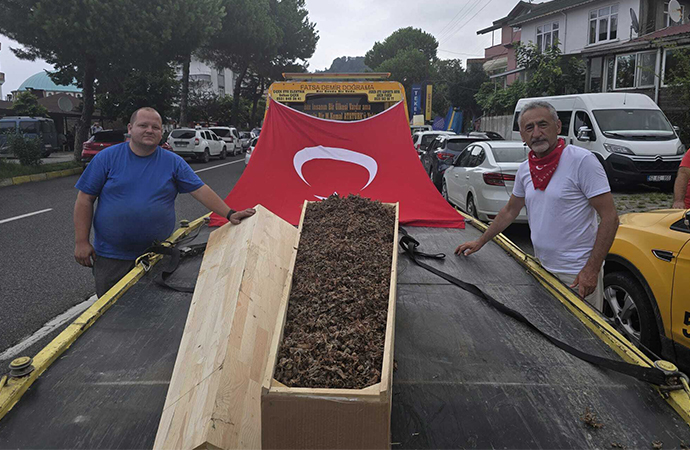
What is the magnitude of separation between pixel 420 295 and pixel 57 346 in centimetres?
206

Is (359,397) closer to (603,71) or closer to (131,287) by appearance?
(131,287)

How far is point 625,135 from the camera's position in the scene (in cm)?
1497

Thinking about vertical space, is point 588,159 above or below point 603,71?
below

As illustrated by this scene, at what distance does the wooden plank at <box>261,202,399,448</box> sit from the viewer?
173 centimetres

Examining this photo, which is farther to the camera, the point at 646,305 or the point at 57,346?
the point at 646,305

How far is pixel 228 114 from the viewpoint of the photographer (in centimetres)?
4769

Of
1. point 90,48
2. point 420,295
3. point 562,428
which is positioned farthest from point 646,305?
point 90,48

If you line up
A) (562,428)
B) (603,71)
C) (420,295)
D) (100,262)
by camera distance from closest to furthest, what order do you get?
(562,428) < (420,295) < (100,262) < (603,71)

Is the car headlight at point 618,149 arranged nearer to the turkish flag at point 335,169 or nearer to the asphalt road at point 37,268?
the turkish flag at point 335,169

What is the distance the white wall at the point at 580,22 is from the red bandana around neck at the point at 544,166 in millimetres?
31853

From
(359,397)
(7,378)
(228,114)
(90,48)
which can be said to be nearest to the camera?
(359,397)

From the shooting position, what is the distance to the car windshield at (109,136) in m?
21.8

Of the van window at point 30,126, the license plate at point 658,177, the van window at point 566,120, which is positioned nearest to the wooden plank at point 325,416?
the license plate at point 658,177

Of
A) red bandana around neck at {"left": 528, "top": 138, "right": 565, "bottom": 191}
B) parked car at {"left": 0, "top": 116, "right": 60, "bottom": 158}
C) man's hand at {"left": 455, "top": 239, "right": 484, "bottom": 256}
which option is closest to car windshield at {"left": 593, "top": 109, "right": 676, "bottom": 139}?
man's hand at {"left": 455, "top": 239, "right": 484, "bottom": 256}
